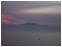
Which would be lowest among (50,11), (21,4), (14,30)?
(14,30)

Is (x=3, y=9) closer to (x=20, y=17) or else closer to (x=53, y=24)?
(x=20, y=17)

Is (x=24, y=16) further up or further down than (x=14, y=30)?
further up

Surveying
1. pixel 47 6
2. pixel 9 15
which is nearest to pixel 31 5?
pixel 47 6

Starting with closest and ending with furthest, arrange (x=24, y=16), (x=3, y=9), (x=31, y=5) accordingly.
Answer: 1. (x=3, y=9)
2. (x=31, y=5)
3. (x=24, y=16)

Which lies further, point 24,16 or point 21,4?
point 24,16

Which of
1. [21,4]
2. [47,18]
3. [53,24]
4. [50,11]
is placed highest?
[21,4]

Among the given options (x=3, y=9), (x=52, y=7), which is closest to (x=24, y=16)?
(x=3, y=9)

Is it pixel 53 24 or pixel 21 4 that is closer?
pixel 21 4

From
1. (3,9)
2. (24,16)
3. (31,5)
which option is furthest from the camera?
(24,16)

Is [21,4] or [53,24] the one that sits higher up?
[21,4]

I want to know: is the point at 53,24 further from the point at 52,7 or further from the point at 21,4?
the point at 21,4
